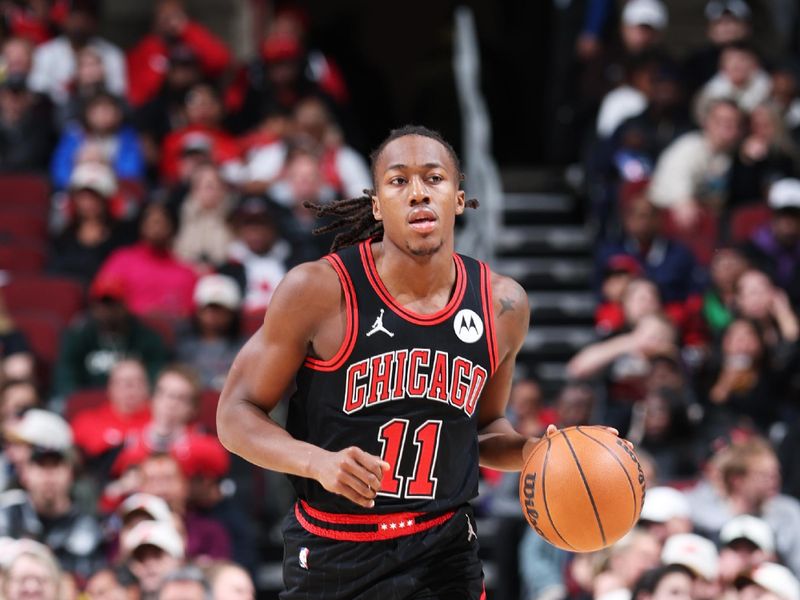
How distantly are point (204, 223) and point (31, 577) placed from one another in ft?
13.9

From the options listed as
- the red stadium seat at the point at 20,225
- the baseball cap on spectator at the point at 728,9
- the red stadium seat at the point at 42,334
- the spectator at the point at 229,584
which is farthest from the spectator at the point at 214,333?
the baseball cap on spectator at the point at 728,9

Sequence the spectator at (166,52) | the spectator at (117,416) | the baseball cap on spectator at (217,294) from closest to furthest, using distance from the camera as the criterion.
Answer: the spectator at (117,416) < the baseball cap on spectator at (217,294) < the spectator at (166,52)

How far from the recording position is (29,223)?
10469 mm

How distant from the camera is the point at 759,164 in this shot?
35.5 feet

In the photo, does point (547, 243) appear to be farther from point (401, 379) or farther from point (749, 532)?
point (401, 379)

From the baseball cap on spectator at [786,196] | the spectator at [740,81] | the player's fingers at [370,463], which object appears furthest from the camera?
the spectator at [740,81]

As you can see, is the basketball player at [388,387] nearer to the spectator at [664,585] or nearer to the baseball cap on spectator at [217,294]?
the spectator at [664,585]

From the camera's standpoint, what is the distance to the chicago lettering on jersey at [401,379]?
4281 mm

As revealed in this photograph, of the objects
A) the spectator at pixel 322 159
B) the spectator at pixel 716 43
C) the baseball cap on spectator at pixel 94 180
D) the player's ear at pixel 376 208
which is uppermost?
the spectator at pixel 716 43

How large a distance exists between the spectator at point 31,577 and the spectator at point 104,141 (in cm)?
490

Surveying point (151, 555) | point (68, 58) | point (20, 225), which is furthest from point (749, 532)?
point (68, 58)

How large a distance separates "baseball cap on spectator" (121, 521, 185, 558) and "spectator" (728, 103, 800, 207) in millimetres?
5479

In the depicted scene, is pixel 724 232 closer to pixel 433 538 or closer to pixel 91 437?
pixel 91 437

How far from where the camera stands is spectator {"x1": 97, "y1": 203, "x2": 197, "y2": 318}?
9.97 metres
